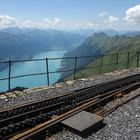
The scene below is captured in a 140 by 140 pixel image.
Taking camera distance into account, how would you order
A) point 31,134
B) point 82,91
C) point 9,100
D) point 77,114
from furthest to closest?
point 82,91 < point 9,100 < point 77,114 < point 31,134

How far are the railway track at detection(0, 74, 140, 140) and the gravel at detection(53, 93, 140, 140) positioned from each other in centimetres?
79

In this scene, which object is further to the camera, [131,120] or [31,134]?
[131,120]

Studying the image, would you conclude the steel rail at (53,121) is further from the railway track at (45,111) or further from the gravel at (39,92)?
the gravel at (39,92)

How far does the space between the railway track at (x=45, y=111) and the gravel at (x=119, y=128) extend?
2.60 feet

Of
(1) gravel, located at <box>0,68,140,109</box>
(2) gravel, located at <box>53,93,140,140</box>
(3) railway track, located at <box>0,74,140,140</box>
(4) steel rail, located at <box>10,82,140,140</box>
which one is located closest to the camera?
(4) steel rail, located at <box>10,82,140,140</box>

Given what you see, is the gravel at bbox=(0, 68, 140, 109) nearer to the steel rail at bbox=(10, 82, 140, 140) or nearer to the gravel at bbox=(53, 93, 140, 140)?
the steel rail at bbox=(10, 82, 140, 140)

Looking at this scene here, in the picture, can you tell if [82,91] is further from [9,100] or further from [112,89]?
[9,100]

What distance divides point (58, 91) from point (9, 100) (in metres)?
2.86

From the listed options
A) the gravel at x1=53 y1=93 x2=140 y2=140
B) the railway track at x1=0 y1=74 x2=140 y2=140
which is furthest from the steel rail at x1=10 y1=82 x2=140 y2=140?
the gravel at x1=53 y1=93 x2=140 y2=140

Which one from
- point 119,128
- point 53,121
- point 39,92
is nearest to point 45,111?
point 53,121

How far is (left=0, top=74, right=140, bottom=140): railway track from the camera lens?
867 cm

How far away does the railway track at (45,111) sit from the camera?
28.5 feet

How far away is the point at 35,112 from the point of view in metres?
10.3

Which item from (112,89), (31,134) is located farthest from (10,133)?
(112,89)
